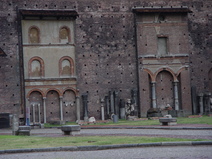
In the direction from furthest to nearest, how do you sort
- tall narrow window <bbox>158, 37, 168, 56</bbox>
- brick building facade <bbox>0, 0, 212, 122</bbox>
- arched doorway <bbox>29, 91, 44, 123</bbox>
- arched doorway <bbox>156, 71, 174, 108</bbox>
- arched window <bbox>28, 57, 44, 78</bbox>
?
tall narrow window <bbox>158, 37, 168, 56</bbox> → arched doorway <bbox>156, 71, 174, 108</bbox> → arched window <bbox>28, 57, 44, 78</bbox> → brick building facade <bbox>0, 0, 212, 122</bbox> → arched doorway <bbox>29, 91, 44, 123</bbox>

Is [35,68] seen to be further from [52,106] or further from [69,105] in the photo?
[69,105]

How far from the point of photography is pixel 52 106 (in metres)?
43.5

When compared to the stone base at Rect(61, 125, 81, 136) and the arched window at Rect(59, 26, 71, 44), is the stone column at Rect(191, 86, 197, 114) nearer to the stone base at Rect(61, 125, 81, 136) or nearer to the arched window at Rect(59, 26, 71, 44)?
the arched window at Rect(59, 26, 71, 44)

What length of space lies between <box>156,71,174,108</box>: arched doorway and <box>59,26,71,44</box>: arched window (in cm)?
879

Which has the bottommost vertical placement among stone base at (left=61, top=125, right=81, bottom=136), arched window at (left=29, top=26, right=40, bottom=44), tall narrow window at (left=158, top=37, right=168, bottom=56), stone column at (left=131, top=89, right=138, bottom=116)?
stone base at (left=61, top=125, right=81, bottom=136)

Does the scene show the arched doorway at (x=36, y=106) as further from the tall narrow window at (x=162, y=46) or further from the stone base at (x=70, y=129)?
the stone base at (x=70, y=129)

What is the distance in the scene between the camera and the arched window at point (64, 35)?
44.1 meters

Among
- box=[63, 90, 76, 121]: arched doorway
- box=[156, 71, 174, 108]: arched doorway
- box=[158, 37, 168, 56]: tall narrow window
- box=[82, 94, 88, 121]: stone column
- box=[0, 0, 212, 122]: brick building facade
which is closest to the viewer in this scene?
box=[0, 0, 212, 122]: brick building facade

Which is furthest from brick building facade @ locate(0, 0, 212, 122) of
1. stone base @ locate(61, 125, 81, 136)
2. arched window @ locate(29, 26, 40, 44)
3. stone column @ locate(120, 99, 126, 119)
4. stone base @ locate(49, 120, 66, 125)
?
stone base @ locate(61, 125, 81, 136)

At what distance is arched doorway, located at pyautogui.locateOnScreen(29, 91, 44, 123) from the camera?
42.7 meters

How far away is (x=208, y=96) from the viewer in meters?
46.3

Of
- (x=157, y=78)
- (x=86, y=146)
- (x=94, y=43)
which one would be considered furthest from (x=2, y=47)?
(x=86, y=146)

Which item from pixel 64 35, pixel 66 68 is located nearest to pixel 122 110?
pixel 66 68

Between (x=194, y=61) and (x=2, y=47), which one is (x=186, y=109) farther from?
(x=2, y=47)
